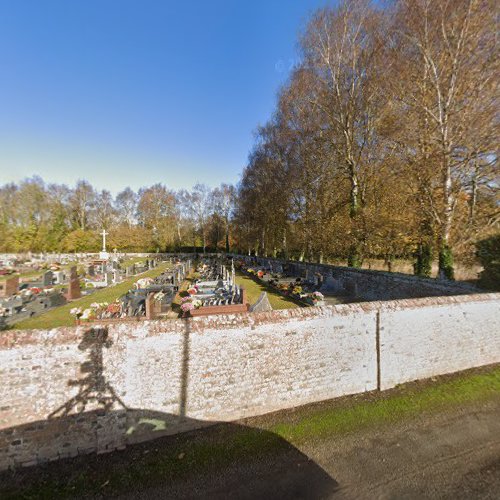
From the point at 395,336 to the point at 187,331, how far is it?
4479 millimetres

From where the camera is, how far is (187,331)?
449 centimetres

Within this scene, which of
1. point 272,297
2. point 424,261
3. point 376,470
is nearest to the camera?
point 376,470

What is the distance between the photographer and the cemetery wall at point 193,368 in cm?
384

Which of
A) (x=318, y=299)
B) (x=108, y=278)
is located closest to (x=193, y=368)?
(x=318, y=299)

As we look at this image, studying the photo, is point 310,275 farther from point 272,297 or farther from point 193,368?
point 193,368

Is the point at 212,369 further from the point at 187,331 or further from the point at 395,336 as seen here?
the point at 395,336

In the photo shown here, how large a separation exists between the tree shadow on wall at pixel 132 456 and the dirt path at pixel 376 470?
18 mm

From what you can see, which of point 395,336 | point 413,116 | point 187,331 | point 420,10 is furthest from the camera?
point 413,116

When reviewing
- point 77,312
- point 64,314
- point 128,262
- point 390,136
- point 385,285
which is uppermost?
point 390,136

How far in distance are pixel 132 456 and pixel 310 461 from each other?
265cm

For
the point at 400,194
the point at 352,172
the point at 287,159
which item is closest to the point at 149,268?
the point at 287,159

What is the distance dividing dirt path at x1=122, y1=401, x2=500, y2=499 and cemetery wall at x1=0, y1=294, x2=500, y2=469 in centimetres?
101

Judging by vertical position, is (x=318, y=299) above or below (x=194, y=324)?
below

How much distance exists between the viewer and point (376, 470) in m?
3.80
